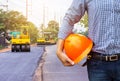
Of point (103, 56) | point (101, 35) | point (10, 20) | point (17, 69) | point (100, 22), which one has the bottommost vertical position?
point (17, 69)

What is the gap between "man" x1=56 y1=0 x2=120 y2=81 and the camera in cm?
398

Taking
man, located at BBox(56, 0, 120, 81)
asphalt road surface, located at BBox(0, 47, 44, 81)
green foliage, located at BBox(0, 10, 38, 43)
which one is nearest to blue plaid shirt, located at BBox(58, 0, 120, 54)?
man, located at BBox(56, 0, 120, 81)

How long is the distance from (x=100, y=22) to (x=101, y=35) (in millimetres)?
107

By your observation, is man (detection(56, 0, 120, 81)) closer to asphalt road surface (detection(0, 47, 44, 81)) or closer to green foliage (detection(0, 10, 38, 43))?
asphalt road surface (detection(0, 47, 44, 81))

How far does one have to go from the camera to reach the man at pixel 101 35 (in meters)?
3.98

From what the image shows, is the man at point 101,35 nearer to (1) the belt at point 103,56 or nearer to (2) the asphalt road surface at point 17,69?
(1) the belt at point 103,56

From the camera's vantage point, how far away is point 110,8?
403cm

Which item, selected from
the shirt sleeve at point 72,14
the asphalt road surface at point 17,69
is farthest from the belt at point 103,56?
the asphalt road surface at point 17,69

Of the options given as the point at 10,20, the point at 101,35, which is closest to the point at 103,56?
the point at 101,35

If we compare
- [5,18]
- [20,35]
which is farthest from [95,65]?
[5,18]

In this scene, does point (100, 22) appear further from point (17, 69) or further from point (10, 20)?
point (10, 20)

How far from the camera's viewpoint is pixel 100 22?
404 cm

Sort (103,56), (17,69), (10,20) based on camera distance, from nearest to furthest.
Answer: (103,56), (17,69), (10,20)

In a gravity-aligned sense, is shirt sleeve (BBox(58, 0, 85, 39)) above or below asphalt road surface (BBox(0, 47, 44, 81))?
above
